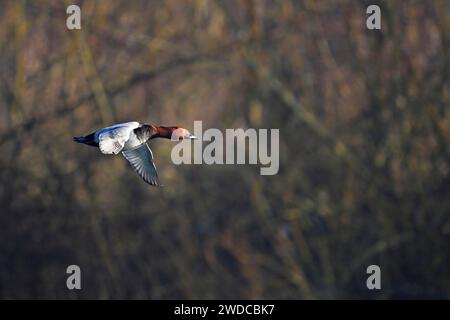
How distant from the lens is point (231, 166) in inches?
341

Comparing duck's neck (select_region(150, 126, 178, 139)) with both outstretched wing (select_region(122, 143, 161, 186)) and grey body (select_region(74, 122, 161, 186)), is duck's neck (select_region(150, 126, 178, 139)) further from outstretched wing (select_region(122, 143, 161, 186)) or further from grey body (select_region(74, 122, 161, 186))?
outstretched wing (select_region(122, 143, 161, 186))

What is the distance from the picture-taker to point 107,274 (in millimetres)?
8859

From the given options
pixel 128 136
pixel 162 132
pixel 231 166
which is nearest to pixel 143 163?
pixel 162 132

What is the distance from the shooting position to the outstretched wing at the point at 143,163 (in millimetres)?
4453

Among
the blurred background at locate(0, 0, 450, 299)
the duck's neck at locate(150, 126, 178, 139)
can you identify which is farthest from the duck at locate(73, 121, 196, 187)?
the blurred background at locate(0, 0, 450, 299)

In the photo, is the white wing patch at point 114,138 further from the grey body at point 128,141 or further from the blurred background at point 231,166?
the blurred background at point 231,166

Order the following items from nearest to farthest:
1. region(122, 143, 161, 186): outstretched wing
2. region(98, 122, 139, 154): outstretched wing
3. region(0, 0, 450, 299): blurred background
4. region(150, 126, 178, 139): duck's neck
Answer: region(98, 122, 139, 154): outstretched wing, region(150, 126, 178, 139): duck's neck, region(122, 143, 161, 186): outstretched wing, region(0, 0, 450, 299): blurred background

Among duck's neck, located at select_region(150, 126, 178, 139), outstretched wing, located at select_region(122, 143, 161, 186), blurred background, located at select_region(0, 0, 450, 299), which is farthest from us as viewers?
blurred background, located at select_region(0, 0, 450, 299)

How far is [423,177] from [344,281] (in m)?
1.04

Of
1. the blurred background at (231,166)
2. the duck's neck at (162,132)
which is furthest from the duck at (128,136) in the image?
the blurred background at (231,166)

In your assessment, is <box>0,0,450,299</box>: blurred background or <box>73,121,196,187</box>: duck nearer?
<box>73,121,196,187</box>: duck

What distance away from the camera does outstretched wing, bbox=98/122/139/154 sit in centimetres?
388

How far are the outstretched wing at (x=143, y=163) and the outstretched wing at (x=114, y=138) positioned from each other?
321 mm

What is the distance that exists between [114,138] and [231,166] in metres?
4.66
